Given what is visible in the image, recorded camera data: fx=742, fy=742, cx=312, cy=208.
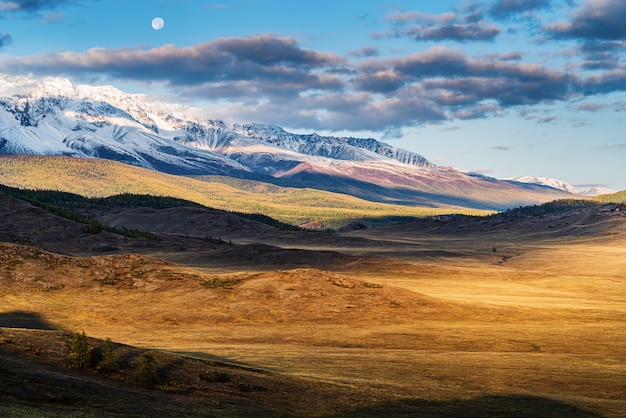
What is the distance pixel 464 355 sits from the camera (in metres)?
39.9

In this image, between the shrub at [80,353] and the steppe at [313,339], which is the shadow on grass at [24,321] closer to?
the steppe at [313,339]

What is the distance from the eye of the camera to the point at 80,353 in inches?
1070

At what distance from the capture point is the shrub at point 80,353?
26964 mm

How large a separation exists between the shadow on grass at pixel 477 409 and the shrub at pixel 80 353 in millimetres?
9400

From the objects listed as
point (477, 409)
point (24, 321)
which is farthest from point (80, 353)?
point (24, 321)

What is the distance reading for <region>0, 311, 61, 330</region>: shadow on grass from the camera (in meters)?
48.8

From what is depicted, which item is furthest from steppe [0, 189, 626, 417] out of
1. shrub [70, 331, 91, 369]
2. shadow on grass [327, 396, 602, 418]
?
shrub [70, 331, 91, 369]

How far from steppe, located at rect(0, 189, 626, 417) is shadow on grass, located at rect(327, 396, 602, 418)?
0.11m

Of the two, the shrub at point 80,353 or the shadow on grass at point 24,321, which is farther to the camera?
the shadow on grass at point 24,321

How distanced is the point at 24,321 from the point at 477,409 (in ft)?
115

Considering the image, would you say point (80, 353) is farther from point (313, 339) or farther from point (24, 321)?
point (24, 321)

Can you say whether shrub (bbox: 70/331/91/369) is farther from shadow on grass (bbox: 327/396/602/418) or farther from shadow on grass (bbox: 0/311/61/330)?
shadow on grass (bbox: 0/311/61/330)

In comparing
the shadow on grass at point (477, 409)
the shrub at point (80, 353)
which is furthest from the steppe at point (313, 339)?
the shrub at point (80, 353)

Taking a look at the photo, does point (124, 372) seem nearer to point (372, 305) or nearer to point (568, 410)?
point (568, 410)
